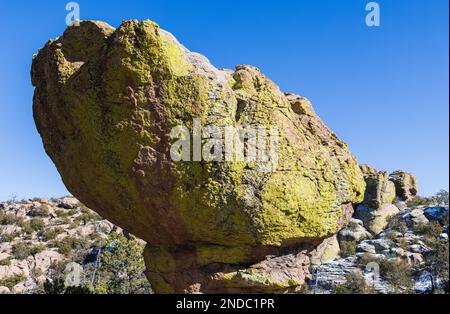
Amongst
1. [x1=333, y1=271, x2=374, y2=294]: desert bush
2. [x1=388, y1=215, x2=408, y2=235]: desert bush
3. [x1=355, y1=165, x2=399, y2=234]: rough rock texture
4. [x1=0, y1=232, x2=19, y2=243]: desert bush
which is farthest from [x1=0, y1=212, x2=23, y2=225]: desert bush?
[x1=388, y1=215, x2=408, y2=235]: desert bush

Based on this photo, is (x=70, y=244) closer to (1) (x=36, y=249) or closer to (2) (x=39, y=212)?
(1) (x=36, y=249)

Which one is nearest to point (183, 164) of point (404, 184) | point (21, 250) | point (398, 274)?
point (398, 274)

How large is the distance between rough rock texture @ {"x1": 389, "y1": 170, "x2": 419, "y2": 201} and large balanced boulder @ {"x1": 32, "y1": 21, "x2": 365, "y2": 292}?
5032 centimetres

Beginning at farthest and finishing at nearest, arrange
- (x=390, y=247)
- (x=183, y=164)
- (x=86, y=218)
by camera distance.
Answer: (x=86, y=218) → (x=390, y=247) → (x=183, y=164)

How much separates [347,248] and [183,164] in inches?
1581

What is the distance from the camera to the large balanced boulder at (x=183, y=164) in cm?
741

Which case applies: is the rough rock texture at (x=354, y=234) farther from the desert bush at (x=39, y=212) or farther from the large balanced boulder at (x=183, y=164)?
the large balanced boulder at (x=183, y=164)

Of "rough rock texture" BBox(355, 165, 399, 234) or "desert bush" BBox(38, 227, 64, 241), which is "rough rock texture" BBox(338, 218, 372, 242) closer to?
"rough rock texture" BBox(355, 165, 399, 234)

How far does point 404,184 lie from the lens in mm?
54688

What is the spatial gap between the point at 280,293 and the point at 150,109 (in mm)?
4367

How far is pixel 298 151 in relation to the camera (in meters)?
8.14

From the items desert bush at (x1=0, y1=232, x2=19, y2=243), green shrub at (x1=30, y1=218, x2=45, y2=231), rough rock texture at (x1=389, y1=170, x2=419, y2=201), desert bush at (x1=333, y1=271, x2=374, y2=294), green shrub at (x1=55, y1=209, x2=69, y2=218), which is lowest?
desert bush at (x1=333, y1=271, x2=374, y2=294)

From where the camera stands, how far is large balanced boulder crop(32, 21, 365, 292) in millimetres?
7414
